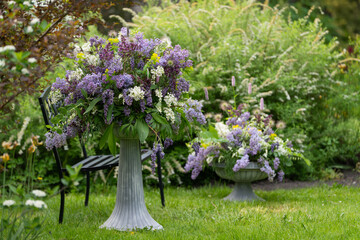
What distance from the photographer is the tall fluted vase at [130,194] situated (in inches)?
132

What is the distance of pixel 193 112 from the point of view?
130 inches

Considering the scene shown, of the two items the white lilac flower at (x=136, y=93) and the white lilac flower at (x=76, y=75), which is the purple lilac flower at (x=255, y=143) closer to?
the white lilac flower at (x=136, y=93)

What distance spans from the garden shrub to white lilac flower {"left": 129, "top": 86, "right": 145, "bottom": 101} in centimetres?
275

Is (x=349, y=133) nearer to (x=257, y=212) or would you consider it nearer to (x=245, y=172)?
(x=245, y=172)

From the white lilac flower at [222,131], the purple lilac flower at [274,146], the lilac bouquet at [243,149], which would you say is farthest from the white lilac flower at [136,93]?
the purple lilac flower at [274,146]

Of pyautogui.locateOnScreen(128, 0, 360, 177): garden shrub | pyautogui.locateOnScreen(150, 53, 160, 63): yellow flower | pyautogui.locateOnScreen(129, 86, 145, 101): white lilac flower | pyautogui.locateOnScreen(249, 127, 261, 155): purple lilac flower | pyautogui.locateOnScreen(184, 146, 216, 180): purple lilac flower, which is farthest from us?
pyautogui.locateOnScreen(128, 0, 360, 177): garden shrub

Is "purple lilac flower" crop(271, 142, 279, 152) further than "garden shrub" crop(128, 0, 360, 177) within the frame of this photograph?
No

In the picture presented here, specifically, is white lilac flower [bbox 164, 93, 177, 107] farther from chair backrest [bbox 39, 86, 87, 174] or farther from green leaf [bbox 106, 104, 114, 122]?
chair backrest [bbox 39, 86, 87, 174]

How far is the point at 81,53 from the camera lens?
3195 mm

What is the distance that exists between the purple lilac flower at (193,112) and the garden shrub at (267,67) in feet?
7.56

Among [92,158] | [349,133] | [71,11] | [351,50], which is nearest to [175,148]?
[92,158]

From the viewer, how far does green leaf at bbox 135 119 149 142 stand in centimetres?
300

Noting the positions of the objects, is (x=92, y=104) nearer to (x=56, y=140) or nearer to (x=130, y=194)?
(x=56, y=140)

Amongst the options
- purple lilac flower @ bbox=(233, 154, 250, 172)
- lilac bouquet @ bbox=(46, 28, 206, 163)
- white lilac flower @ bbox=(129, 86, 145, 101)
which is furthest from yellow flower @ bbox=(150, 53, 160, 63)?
purple lilac flower @ bbox=(233, 154, 250, 172)
